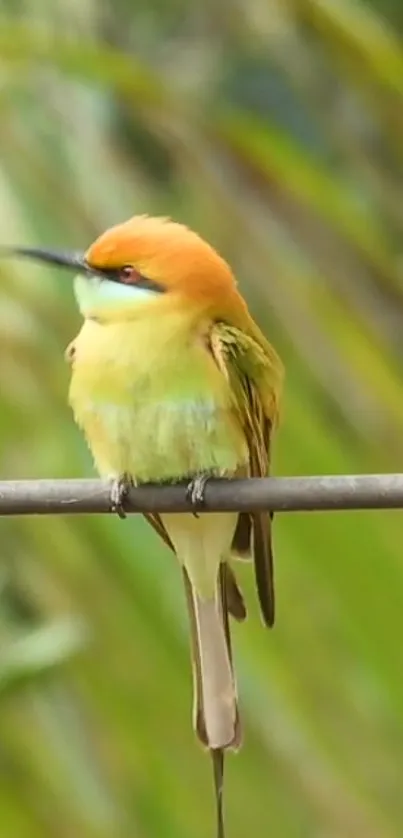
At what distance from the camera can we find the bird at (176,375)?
3.11 ft

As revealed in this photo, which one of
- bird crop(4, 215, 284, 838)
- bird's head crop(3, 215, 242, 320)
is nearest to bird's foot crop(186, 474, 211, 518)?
bird crop(4, 215, 284, 838)

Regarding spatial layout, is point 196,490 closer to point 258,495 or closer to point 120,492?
point 120,492

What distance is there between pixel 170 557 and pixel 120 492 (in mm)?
422

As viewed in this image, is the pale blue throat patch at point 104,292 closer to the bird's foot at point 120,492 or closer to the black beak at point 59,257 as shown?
the black beak at point 59,257

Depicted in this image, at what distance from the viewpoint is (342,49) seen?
123 cm

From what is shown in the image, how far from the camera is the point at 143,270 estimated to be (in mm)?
946

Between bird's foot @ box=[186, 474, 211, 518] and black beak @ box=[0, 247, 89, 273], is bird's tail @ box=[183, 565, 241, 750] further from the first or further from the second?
black beak @ box=[0, 247, 89, 273]

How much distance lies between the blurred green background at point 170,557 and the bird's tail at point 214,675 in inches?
4.2

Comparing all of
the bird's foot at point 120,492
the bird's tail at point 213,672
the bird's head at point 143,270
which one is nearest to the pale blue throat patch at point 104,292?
the bird's head at point 143,270

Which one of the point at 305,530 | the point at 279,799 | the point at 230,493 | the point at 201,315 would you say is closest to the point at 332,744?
the point at 279,799

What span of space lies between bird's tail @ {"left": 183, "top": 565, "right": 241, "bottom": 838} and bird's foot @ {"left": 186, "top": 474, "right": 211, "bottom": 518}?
0.44ft

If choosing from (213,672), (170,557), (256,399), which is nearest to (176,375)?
(256,399)

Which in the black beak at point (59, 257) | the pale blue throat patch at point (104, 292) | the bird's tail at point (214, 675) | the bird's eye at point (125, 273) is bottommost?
the bird's tail at point (214, 675)

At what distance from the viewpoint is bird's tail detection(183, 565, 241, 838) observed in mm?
1008
